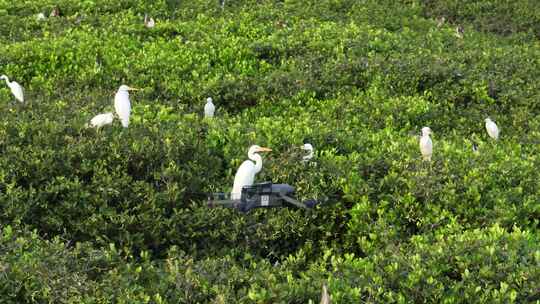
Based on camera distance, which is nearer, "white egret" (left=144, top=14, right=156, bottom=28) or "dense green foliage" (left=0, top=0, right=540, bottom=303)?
"dense green foliage" (left=0, top=0, right=540, bottom=303)

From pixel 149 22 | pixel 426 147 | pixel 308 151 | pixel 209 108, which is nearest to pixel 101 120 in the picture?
pixel 308 151

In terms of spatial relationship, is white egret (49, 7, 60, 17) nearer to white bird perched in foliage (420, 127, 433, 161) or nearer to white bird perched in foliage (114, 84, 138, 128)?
white bird perched in foliage (114, 84, 138, 128)

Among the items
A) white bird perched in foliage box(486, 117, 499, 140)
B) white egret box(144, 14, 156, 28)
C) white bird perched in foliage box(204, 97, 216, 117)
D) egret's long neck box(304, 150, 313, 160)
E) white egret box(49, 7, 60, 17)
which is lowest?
white bird perched in foliage box(486, 117, 499, 140)

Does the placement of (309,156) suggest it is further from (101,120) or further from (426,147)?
(101,120)

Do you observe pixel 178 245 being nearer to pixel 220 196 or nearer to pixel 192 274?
pixel 220 196

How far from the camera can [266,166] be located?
22.6 feet

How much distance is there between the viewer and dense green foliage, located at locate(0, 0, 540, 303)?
4773 mm

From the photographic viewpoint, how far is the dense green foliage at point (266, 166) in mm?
4773

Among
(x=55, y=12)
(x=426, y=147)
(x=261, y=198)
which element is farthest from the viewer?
(x=55, y=12)

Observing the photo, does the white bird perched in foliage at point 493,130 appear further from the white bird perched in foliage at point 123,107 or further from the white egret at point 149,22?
the white egret at point 149,22

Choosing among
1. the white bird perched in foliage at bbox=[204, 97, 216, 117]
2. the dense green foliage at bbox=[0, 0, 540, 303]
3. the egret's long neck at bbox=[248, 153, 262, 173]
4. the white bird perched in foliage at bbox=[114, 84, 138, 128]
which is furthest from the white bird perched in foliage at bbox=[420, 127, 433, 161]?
the white bird perched in foliage at bbox=[204, 97, 216, 117]

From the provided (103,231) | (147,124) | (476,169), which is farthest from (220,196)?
(476,169)

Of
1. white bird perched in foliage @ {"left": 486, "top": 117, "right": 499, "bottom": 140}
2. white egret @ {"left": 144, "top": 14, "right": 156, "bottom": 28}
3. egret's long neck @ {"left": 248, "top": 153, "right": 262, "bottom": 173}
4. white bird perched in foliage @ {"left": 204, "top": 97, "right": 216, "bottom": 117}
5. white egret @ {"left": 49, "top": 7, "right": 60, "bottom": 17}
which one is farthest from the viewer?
white egret @ {"left": 49, "top": 7, "right": 60, "bottom": 17}

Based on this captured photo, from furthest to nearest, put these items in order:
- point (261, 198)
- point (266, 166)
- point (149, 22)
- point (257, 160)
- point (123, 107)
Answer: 1. point (149, 22)
2. point (123, 107)
3. point (266, 166)
4. point (257, 160)
5. point (261, 198)
